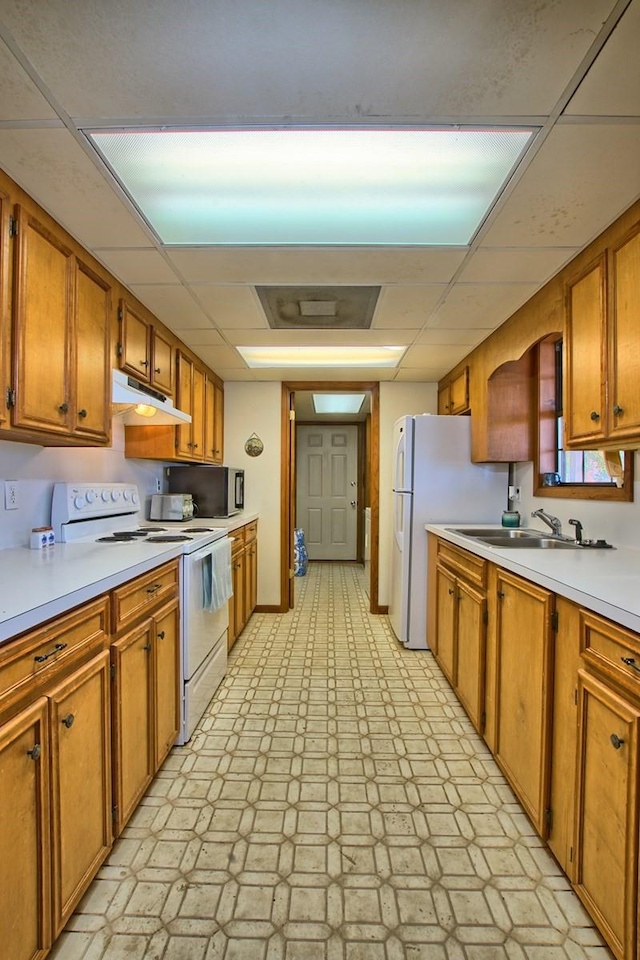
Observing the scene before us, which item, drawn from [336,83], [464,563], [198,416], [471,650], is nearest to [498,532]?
[464,563]

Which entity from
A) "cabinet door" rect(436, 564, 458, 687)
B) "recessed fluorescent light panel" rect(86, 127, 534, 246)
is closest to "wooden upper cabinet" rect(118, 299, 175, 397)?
"recessed fluorescent light panel" rect(86, 127, 534, 246)

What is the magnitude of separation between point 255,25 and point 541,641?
1798 mm

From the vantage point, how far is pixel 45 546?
1844 mm

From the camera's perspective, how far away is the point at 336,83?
3.43 ft

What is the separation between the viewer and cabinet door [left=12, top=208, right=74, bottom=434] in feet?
4.65

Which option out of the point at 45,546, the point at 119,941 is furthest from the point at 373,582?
the point at 119,941

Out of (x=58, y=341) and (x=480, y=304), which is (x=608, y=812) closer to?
(x=480, y=304)

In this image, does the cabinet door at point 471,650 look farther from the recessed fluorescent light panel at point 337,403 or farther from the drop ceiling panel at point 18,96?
the recessed fluorescent light panel at point 337,403

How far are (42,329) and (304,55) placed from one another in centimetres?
118

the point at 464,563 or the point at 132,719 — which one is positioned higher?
the point at 464,563

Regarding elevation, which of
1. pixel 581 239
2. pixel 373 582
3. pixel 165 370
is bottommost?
pixel 373 582

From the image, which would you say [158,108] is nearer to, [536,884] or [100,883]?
[100,883]

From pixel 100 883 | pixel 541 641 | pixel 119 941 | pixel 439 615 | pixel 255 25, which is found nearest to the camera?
pixel 255 25

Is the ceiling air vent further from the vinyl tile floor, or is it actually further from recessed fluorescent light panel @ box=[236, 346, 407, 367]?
the vinyl tile floor
